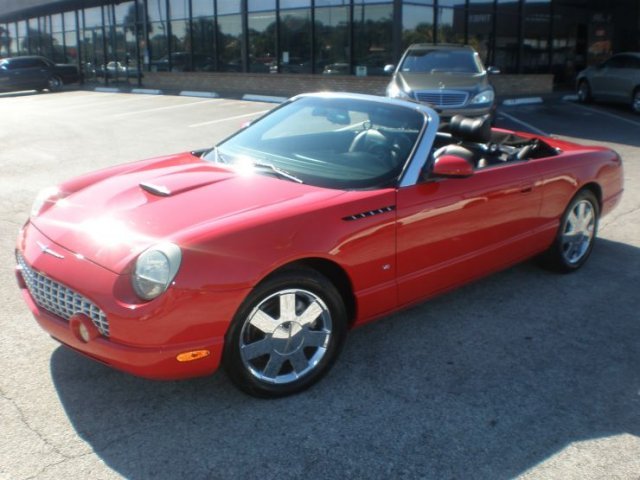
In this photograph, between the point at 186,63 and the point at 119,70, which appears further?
the point at 119,70

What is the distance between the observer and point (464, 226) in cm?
418

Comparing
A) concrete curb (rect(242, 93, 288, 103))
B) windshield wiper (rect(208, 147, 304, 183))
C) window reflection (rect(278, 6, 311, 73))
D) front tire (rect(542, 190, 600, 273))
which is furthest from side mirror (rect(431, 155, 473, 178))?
window reflection (rect(278, 6, 311, 73))

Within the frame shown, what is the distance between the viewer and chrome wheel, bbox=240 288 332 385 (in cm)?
325

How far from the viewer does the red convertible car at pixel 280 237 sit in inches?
118

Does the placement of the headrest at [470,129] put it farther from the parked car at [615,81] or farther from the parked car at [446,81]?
the parked car at [615,81]

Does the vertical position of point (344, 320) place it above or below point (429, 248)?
below

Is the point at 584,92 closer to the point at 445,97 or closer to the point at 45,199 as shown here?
the point at 445,97

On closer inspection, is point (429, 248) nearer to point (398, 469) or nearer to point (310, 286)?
point (310, 286)

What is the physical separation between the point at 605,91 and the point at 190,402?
18590 millimetres

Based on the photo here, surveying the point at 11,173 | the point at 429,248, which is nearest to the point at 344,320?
the point at 429,248

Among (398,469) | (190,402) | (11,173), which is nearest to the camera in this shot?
(398,469)

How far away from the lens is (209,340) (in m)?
3.03

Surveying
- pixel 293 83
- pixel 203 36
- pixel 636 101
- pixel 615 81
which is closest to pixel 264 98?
pixel 293 83

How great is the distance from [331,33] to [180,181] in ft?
57.4
